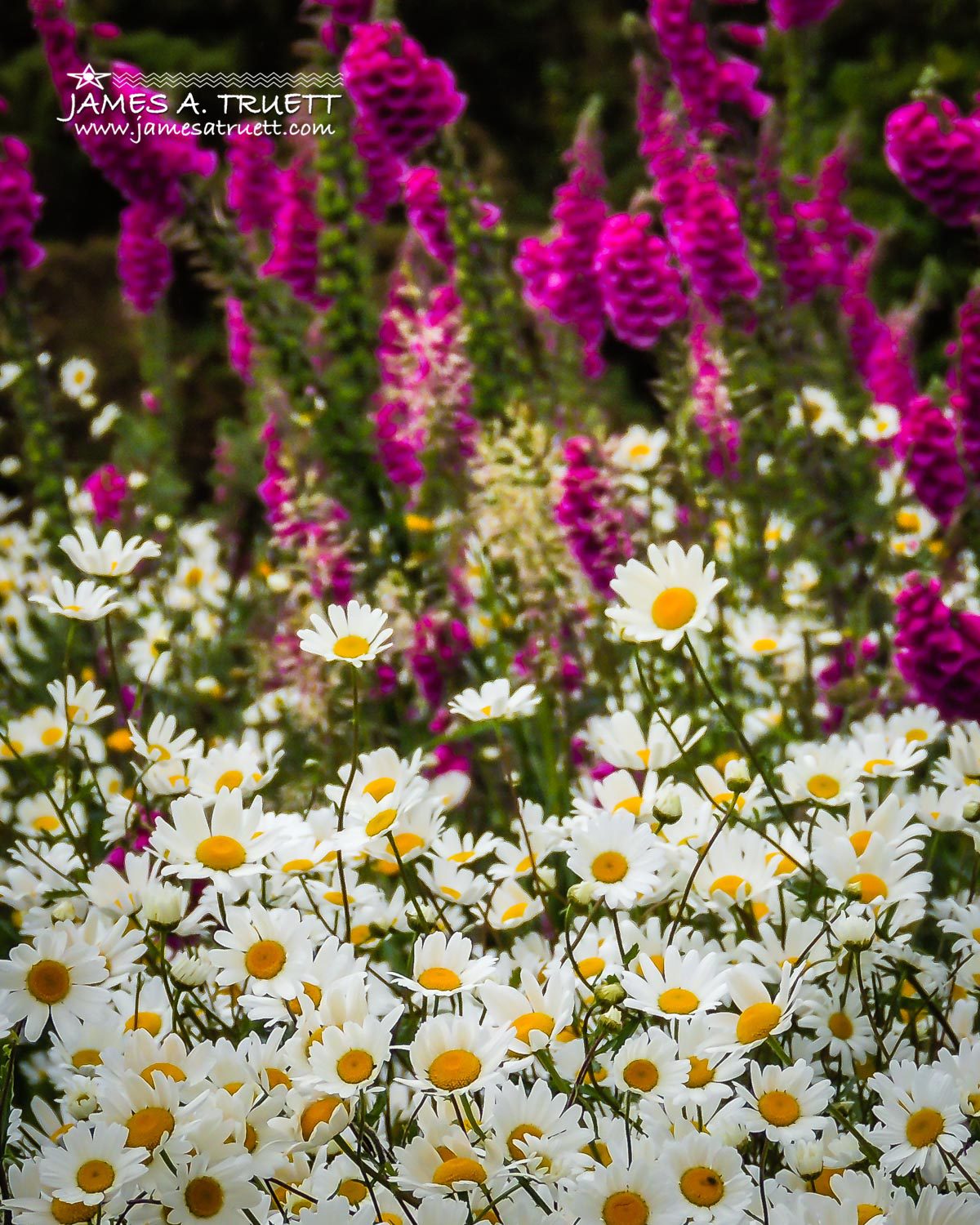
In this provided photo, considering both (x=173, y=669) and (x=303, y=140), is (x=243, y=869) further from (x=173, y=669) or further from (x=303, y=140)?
(x=303, y=140)

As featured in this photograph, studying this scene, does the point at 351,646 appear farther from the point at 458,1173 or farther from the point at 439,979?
the point at 458,1173

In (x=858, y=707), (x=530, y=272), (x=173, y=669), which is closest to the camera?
(x=858, y=707)

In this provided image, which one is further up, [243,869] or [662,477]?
[662,477]

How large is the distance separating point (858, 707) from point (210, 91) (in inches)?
255

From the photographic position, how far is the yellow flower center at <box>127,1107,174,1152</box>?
0.69 metres

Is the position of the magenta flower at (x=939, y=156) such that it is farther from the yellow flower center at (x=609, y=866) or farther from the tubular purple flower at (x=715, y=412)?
the yellow flower center at (x=609, y=866)

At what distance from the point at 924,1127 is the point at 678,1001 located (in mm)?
158

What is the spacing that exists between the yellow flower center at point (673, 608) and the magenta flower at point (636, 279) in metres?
0.85

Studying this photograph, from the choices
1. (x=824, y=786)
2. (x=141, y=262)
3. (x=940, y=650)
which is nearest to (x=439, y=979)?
(x=824, y=786)

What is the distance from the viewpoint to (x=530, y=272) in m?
2.08

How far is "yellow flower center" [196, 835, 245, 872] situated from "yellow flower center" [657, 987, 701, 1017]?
30 centimetres

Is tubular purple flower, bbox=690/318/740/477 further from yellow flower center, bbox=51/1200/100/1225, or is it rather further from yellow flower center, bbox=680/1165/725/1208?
yellow flower center, bbox=51/1200/100/1225

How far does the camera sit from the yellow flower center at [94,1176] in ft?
2.19

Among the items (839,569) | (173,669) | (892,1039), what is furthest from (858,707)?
(173,669)
